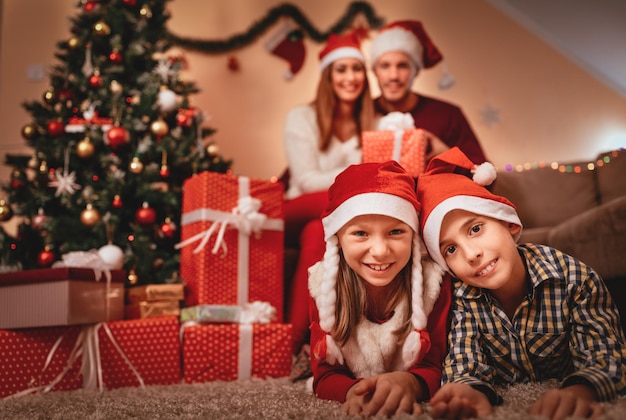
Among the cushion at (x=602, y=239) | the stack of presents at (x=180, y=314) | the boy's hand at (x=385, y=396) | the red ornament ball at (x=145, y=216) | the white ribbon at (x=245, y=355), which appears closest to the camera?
the boy's hand at (x=385, y=396)

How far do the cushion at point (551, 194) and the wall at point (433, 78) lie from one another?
1.33 m

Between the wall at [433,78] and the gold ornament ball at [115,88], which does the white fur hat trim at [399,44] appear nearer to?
the wall at [433,78]

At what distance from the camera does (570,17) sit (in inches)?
102

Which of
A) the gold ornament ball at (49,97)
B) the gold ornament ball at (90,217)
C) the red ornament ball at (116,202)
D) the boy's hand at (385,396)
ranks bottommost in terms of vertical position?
the boy's hand at (385,396)

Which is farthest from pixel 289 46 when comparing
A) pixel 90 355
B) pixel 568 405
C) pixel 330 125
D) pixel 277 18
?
pixel 568 405

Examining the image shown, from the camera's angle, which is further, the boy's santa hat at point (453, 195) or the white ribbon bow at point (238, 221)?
the white ribbon bow at point (238, 221)

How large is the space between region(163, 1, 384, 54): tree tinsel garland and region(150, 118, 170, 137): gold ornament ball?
51.9 inches

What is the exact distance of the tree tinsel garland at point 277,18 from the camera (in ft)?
10.8

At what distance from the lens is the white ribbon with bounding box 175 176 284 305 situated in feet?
5.48

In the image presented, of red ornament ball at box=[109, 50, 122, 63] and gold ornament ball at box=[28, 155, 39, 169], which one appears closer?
gold ornament ball at box=[28, 155, 39, 169]

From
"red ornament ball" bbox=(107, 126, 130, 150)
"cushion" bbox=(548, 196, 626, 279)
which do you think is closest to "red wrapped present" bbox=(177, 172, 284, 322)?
"red ornament ball" bbox=(107, 126, 130, 150)

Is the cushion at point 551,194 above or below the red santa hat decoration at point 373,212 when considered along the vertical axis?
above

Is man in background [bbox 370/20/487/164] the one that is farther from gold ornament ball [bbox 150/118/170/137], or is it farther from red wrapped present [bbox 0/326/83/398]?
red wrapped present [bbox 0/326/83/398]

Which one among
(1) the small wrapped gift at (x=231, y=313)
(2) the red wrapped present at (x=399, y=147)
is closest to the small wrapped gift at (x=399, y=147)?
(2) the red wrapped present at (x=399, y=147)
